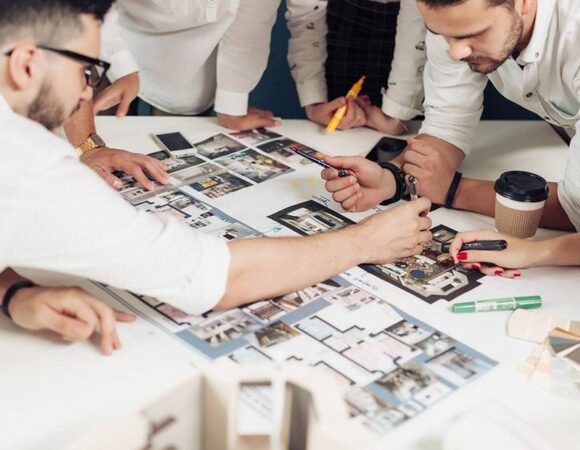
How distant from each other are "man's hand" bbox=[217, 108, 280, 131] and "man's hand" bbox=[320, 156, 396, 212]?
0.31 m

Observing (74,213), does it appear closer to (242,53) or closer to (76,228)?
(76,228)

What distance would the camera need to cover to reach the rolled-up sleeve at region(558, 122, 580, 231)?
1.32 metres

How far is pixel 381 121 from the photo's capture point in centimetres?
182

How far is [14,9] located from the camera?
1.01 m

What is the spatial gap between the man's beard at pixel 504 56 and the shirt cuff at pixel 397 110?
36 centimetres

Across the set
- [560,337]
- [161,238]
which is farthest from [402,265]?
[161,238]

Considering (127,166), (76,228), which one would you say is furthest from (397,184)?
(76,228)

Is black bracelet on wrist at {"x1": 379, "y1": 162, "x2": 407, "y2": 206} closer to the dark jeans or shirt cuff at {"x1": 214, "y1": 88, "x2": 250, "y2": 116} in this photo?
shirt cuff at {"x1": 214, "y1": 88, "x2": 250, "y2": 116}

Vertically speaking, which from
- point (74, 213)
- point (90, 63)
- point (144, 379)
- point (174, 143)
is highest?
point (90, 63)

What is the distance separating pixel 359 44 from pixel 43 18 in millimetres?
1120

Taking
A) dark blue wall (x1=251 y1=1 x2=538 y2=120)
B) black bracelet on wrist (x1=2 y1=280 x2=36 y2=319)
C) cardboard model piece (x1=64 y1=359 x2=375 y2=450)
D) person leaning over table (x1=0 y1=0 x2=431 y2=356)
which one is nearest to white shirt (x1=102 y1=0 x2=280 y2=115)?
dark blue wall (x1=251 y1=1 x2=538 y2=120)

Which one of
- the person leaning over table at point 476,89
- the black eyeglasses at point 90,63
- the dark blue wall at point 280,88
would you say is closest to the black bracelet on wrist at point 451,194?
the person leaning over table at point 476,89

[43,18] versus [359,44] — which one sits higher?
[43,18]

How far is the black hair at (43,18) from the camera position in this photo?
101cm
